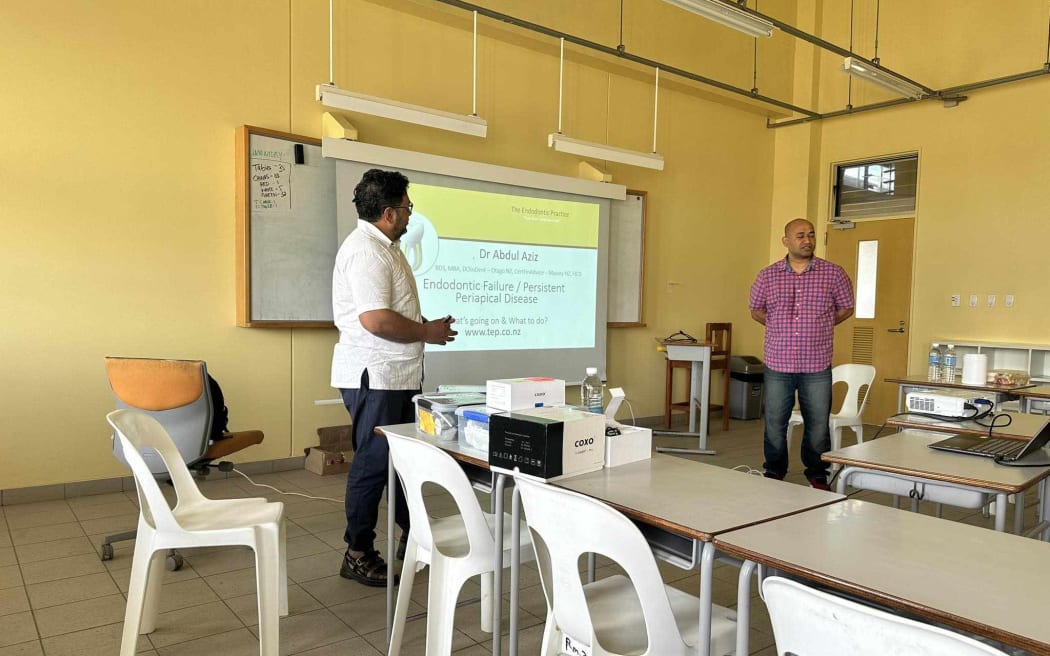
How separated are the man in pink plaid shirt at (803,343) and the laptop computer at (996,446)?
136 centimetres

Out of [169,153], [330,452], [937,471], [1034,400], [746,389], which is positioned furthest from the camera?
[746,389]

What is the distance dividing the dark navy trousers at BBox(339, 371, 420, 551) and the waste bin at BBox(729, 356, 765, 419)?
501 centimetres

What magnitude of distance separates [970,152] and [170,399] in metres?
6.77

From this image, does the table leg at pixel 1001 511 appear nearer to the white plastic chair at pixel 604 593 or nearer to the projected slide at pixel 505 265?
the white plastic chair at pixel 604 593

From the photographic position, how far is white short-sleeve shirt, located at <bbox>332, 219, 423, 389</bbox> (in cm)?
259

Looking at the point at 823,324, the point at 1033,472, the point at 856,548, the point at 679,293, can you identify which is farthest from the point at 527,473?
the point at 679,293

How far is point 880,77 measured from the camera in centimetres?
538

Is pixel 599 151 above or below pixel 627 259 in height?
above

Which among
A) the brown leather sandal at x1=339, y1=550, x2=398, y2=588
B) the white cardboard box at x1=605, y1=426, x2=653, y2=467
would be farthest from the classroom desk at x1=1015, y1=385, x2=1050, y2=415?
the brown leather sandal at x1=339, y1=550, x2=398, y2=588

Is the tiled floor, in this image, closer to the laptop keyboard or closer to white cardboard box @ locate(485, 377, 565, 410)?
white cardboard box @ locate(485, 377, 565, 410)

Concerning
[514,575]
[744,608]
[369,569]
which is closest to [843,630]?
[744,608]

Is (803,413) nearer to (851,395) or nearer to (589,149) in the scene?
(851,395)

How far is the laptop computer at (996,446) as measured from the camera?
6.92ft

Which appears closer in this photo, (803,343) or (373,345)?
(373,345)
